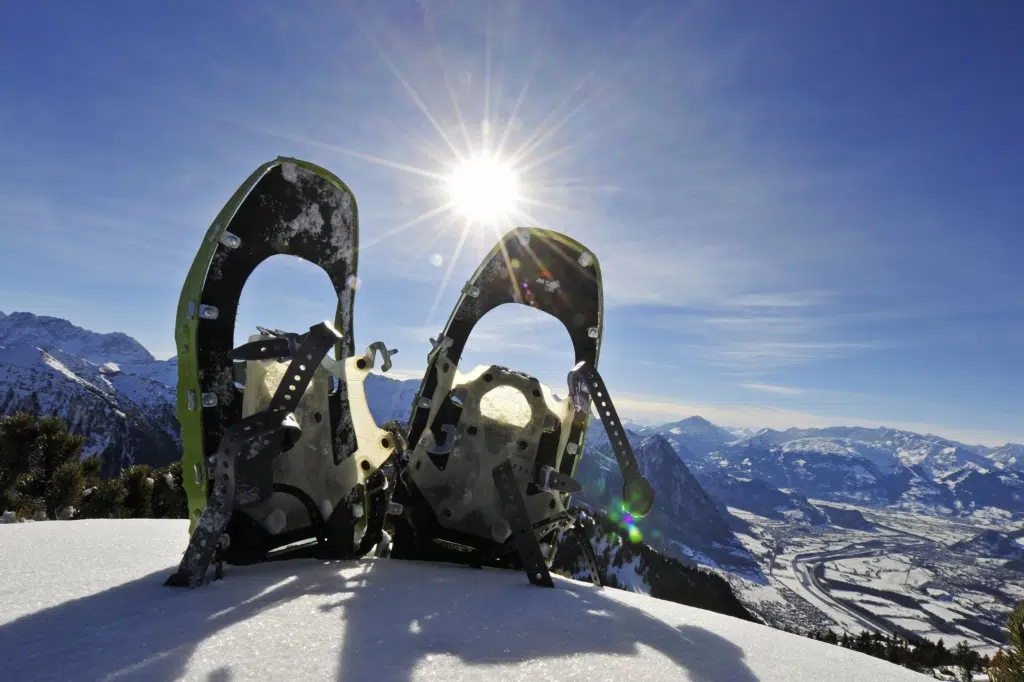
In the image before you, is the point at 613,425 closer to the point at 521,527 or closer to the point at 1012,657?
the point at 521,527

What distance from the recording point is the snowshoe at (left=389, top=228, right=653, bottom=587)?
4855mm

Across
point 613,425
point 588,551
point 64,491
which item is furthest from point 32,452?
point 613,425

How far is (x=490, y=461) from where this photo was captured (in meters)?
5.13

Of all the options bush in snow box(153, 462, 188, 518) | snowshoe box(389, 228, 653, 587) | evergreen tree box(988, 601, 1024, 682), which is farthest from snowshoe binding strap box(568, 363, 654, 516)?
bush in snow box(153, 462, 188, 518)

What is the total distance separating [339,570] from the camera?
405cm

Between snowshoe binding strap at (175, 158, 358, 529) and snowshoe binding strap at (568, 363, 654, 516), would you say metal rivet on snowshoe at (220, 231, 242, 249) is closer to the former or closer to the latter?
snowshoe binding strap at (175, 158, 358, 529)

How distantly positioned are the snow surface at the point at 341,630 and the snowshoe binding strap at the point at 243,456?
209mm

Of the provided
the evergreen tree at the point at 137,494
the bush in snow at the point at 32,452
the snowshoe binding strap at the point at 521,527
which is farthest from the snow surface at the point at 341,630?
the bush in snow at the point at 32,452

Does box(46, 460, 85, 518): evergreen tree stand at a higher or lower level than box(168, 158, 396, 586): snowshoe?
lower

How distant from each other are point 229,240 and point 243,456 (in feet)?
5.01

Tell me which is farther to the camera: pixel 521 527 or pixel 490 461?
pixel 490 461

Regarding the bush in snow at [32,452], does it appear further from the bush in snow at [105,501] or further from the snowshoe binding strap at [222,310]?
the snowshoe binding strap at [222,310]

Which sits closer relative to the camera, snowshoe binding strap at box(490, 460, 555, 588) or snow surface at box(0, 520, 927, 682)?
snow surface at box(0, 520, 927, 682)

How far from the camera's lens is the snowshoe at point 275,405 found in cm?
340
